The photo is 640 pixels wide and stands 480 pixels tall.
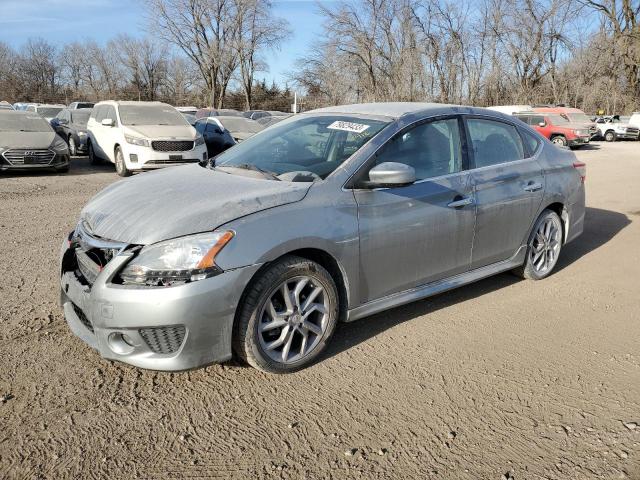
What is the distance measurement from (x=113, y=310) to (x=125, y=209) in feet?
2.29

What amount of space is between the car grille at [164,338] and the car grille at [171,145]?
9957mm

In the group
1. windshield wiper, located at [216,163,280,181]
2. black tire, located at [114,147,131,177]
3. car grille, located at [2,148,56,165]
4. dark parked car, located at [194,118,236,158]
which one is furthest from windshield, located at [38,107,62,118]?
windshield wiper, located at [216,163,280,181]

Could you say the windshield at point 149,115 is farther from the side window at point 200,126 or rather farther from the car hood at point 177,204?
the car hood at point 177,204

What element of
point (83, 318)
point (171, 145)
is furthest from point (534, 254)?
point (171, 145)

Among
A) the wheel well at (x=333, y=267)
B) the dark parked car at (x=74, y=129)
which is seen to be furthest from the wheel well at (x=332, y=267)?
the dark parked car at (x=74, y=129)

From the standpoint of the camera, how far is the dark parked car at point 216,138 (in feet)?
53.8

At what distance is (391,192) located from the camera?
361 centimetres

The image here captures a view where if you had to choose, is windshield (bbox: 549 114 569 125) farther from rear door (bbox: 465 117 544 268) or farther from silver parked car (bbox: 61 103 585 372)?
silver parked car (bbox: 61 103 585 372)

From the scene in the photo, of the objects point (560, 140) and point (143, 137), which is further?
point (560, 140)

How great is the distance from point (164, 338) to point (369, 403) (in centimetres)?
116

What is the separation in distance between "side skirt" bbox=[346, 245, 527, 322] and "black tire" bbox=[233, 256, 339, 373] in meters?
0.29

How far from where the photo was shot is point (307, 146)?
A: 13.1 feet

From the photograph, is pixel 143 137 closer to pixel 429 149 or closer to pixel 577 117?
pixel 429 149

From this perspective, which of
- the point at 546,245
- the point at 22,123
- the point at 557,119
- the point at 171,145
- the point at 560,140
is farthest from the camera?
the point at 557,119
